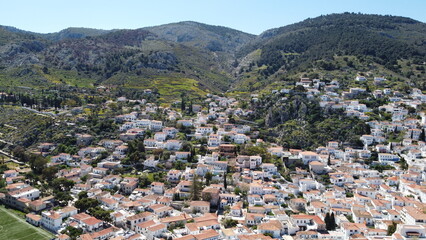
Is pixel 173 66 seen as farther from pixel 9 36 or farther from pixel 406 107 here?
pixel 406 107

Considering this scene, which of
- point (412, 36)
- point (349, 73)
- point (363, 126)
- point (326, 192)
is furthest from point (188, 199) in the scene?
point (412, 36)

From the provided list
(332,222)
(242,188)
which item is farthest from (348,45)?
(332,222)

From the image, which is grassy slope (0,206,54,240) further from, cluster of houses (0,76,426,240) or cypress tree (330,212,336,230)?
cypress tree (330,212,336,230)

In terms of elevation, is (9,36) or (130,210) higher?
(9,36)

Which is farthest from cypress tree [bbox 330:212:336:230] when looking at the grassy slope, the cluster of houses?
the grassy slope

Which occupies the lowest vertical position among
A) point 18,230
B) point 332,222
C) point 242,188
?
point 18,230

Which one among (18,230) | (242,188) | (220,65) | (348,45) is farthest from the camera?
(220,65)

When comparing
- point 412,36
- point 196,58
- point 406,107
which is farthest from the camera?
point 196,58

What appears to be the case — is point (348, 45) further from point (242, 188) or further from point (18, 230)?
point (18, 230)
